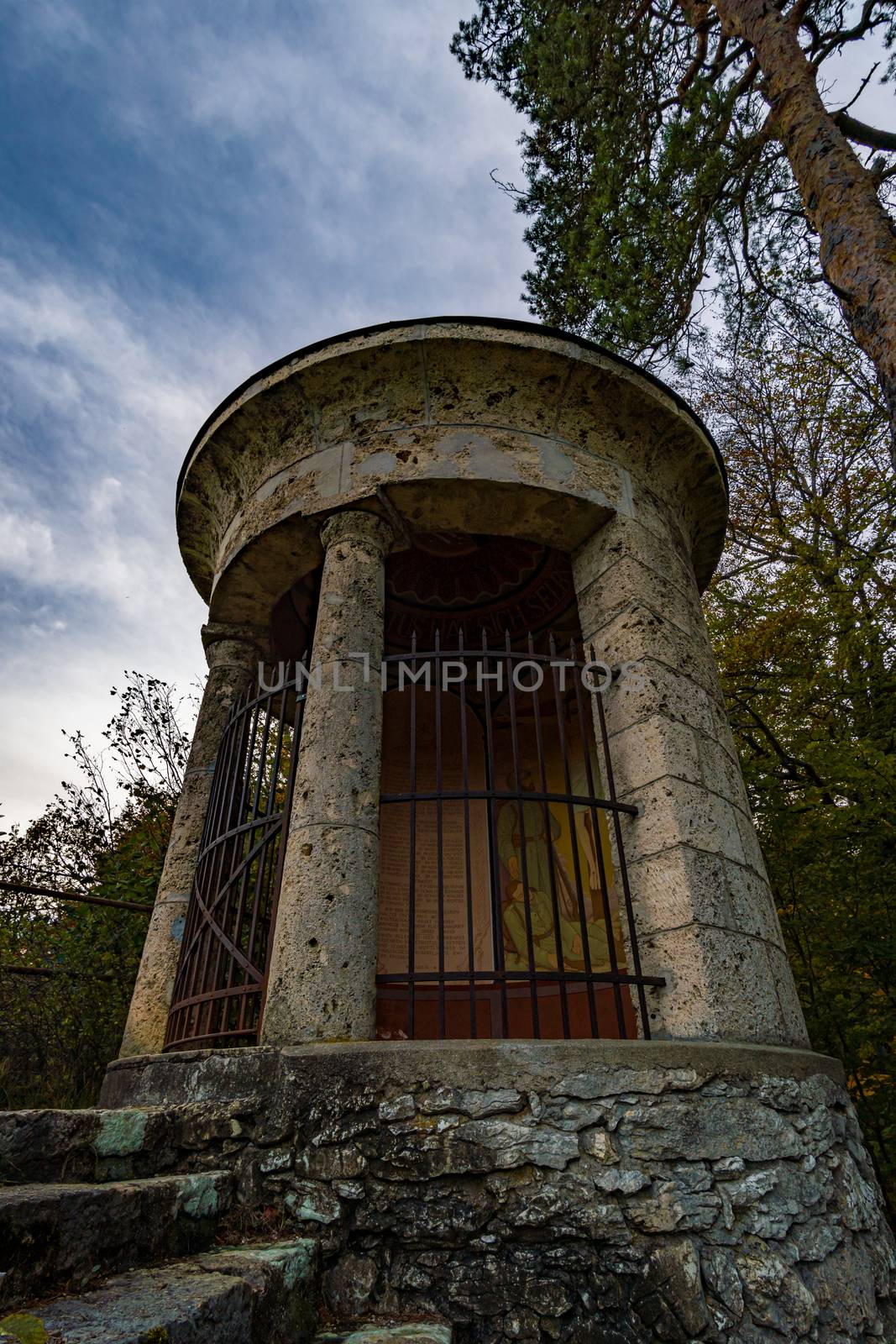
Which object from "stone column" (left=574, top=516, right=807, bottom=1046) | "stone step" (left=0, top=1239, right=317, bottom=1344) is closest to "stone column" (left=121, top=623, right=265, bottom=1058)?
"stone step" (left=0, top=1239, right=317, bottom=1344)

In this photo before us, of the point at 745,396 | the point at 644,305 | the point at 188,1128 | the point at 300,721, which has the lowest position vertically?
the point at 188,1128

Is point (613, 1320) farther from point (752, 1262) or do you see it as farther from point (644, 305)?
point (644, 305)

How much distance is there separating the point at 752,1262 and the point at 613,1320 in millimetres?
476

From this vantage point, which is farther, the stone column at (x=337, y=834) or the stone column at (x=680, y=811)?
the stone column at (x=680, y=811)

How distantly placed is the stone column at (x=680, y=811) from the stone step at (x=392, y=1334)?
1.27 m

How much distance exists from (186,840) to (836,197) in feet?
18.8

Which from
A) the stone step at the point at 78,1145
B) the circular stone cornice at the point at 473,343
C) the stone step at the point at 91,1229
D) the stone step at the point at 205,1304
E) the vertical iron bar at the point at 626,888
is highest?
the circular stone cornice at the point at 473,343

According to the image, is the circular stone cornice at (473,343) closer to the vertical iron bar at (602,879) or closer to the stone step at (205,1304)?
the vertical iron bar at (602,879)

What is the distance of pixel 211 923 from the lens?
3.45 m

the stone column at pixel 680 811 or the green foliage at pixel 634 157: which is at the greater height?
the green foliage at pixel 634 157

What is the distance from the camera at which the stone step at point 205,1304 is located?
1.34 metres

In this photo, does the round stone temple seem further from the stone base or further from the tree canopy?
the tree canopy

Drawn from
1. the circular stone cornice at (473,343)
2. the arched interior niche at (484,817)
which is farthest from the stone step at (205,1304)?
the circular stone cornice at (473,343)

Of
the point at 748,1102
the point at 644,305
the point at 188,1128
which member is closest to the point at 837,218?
the point at 644,305
